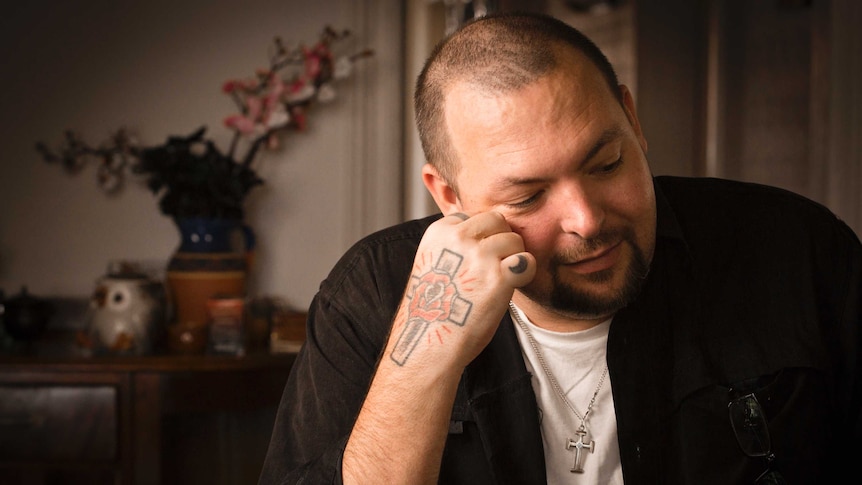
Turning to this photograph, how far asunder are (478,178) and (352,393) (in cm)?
40

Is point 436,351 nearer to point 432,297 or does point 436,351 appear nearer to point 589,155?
point 432,297

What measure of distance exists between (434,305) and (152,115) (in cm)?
195

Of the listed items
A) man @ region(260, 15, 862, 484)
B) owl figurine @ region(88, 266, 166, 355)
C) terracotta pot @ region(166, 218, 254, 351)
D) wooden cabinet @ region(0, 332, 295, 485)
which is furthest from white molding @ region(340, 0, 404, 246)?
man @ region(260, 15, 862, 484)

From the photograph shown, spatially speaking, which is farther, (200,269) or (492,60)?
(200,269)

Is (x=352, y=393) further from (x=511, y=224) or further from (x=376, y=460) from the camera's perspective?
(x=511, y=224)

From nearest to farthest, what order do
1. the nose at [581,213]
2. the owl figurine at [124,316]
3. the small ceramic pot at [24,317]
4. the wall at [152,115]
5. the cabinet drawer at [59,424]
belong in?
1. the nose at [581,213]
2. the cabinet drawer at [59,424]
3. the owl figurine at [124,316]
4. the small ceramic pot at [24,317]
5. the wall at [152,115]

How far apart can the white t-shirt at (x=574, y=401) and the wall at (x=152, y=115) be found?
1.59 m

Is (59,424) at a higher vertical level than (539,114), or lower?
lower

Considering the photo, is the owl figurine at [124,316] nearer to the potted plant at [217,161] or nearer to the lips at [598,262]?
the potted plant at [217,161]

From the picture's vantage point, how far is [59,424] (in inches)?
85.4

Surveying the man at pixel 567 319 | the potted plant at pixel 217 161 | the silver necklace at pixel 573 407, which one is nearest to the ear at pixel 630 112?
the man at pixel 567 319

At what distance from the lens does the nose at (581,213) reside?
3.67ft

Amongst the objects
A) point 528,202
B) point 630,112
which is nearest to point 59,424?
point 528,202

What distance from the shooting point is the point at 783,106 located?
3.60 meters
